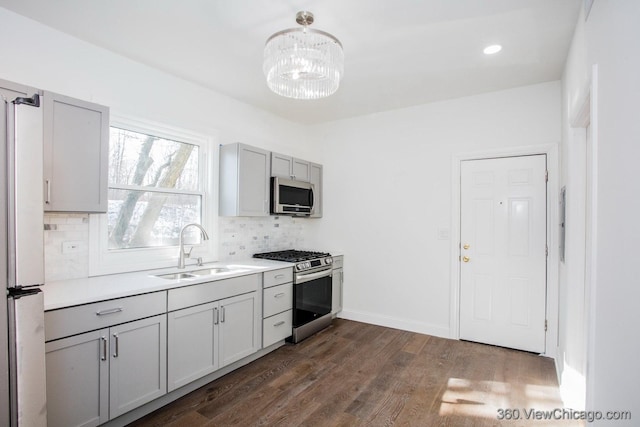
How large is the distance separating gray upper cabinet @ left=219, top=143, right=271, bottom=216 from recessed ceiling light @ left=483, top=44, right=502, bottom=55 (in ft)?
7.65

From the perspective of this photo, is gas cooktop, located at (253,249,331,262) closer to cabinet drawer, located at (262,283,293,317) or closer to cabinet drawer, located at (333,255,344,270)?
cabinet drawer, located at (333,255,344,270)

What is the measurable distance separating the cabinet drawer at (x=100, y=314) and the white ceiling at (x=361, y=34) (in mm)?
1902

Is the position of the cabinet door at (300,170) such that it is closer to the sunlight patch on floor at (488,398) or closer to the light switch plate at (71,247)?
the light switch plate at (71,247)

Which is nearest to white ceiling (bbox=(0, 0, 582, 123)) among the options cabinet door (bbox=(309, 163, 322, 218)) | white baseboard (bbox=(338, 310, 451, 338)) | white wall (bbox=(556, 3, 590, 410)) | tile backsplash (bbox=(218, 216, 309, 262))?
white wall (bbox=(556, 3, 590, 410))

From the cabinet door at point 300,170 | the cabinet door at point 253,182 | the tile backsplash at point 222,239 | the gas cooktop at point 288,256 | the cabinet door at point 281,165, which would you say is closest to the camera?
the tile backsplash at point 222,239

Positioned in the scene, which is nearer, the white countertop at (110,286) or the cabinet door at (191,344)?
the white countertop at (110,286)

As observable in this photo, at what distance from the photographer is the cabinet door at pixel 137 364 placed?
1986mm

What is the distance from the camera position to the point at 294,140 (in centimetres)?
457

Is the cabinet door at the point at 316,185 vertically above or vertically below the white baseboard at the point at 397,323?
above

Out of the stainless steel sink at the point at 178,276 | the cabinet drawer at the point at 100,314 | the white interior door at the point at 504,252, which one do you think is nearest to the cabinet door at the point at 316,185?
the white interior door at the point at 504,252

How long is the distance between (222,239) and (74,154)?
5.35ft

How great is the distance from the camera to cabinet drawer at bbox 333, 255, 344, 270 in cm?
419

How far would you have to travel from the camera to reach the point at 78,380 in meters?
1.83

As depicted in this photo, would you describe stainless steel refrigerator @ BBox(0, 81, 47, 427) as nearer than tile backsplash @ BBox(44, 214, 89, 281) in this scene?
Yes
